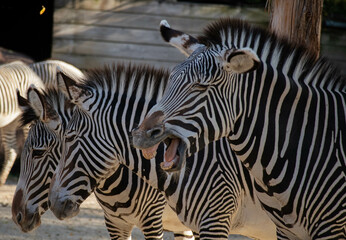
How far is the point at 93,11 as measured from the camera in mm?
10859

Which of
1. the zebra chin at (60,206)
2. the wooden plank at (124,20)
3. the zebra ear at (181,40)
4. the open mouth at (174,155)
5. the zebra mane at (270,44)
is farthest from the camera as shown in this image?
the wooden plank at (124,20)

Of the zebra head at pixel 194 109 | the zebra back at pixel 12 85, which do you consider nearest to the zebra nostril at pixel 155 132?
the zebra head at pixel 194 109

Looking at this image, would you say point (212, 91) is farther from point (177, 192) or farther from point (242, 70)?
point (177, 192)

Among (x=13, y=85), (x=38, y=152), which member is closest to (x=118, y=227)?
(x=38, y=152)

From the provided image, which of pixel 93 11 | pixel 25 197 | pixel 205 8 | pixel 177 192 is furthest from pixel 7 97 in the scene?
pixel 177 192

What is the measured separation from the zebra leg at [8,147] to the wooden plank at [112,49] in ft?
5.98

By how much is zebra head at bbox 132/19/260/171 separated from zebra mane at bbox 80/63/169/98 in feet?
4.21

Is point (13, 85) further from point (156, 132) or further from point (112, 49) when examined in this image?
point (156, 132)

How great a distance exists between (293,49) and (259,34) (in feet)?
0.84

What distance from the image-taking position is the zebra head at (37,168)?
4.70 metres

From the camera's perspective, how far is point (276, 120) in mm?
3490

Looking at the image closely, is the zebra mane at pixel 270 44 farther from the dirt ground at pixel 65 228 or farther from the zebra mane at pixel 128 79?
the dirt ground at pixel 65 228

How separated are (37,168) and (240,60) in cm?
229

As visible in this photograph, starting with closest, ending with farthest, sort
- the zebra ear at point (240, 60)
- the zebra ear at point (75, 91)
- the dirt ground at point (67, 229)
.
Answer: the zebra ear at point (240, 60)
the zebra ear at point (75, 91)
the dirt ground at point (67, 229)
